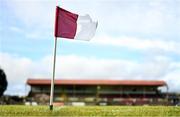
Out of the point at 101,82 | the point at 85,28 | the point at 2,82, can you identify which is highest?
the point at 85,28

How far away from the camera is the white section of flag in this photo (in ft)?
45.6

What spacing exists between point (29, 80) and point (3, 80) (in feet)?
85.7

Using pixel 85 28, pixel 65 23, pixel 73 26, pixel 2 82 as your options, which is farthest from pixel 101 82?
pixel 65 23

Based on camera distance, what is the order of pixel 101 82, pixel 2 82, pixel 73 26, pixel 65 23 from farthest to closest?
pixel 101 82 → pixel 2 82 → pixel 73 26 → pixel 65 23

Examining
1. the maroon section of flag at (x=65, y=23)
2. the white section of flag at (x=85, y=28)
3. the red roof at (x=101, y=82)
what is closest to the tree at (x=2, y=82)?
the red roof at (x=101, y=82)

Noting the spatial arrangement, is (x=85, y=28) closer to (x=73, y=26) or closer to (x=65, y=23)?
(x=73, y=26)

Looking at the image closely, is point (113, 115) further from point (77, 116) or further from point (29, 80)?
point (29, 80)

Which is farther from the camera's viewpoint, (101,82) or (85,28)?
(101,82)

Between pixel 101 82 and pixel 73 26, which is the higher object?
pixel 73 26

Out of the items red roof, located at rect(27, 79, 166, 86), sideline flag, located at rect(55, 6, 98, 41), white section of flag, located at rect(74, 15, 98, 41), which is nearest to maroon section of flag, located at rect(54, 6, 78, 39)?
sideline flag, located at rect(55, 6, 98, 41)

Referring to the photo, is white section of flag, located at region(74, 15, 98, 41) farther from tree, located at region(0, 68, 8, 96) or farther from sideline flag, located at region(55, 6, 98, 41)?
tree, located at region(0, 68, 8, 96)

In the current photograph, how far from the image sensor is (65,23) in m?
13.5

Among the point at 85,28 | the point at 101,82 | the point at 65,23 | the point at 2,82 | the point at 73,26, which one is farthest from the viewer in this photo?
the point at 101,82

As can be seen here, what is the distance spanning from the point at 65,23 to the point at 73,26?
0.32 meters
